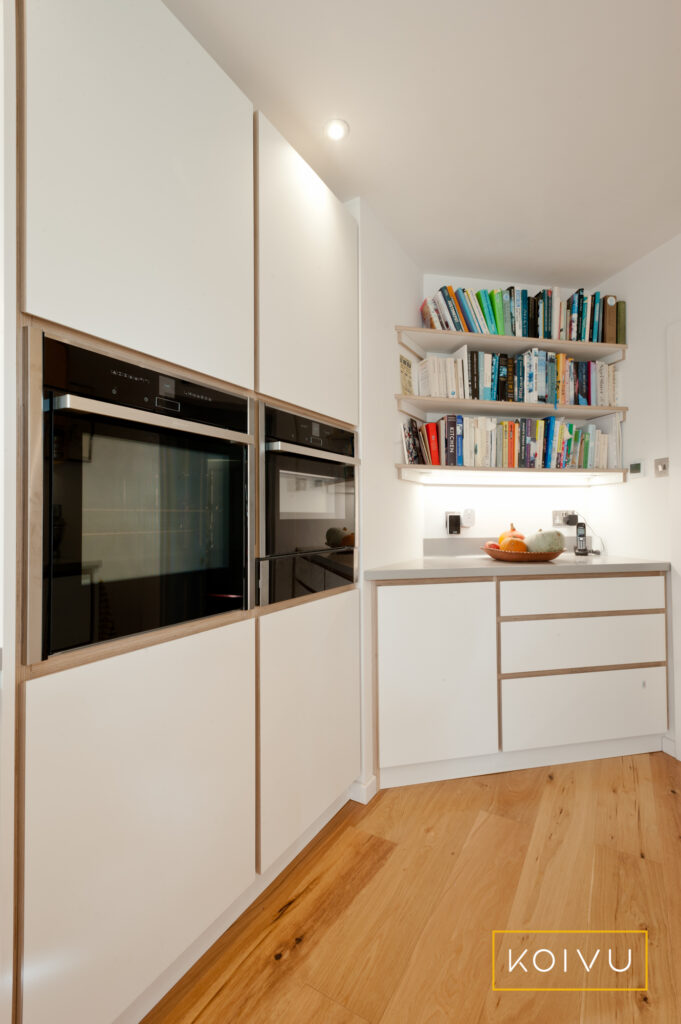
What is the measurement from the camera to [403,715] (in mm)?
2137

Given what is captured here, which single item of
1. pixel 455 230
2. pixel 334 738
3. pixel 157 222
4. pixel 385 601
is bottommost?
pixel 334 738

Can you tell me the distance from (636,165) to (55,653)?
2523mm

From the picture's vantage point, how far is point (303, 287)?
5.69 ft

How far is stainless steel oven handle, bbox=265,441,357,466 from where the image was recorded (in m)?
1.54

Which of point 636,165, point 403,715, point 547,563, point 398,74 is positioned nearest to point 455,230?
point 636,165

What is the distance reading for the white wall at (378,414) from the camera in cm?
210

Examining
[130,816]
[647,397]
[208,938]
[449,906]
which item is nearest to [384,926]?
[449,906]

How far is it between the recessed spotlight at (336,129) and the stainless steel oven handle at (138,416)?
1.16 meters

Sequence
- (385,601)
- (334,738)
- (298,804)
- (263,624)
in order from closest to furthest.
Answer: (263,624), (298,804), (334,738), (385,601)

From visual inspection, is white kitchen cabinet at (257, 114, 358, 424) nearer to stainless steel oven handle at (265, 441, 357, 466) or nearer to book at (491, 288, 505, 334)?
stainless steel oven handle at (265, 441, 357, 466)

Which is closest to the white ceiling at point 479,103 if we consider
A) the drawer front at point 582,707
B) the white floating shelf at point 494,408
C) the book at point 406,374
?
the book at point 406,374

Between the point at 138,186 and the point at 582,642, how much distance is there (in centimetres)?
238

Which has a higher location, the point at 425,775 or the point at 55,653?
the point at 55,653

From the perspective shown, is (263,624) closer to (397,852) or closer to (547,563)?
(397,852)
